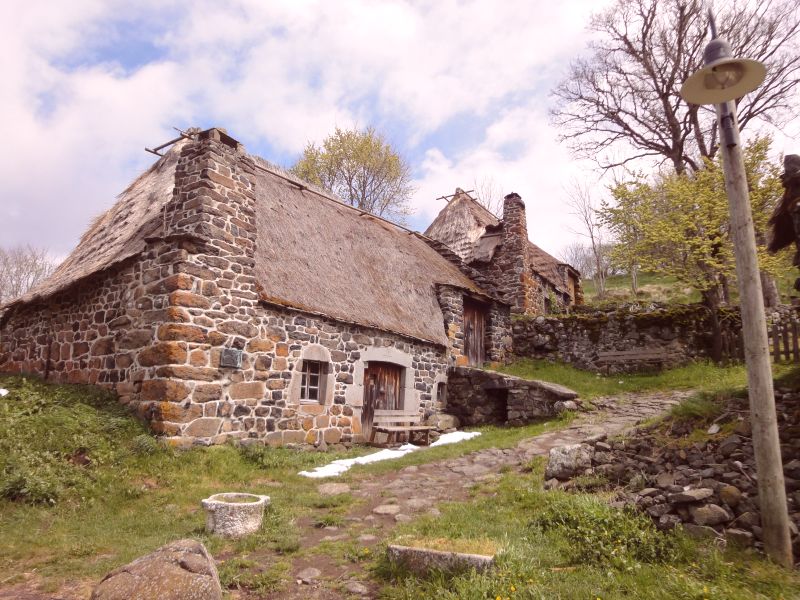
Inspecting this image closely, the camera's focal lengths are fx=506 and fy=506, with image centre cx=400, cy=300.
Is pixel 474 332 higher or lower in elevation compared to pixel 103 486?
higher

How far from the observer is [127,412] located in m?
8.21

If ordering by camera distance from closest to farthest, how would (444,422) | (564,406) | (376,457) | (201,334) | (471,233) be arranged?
(201,334), (376,457), (564,406), (444,422), (471,233)

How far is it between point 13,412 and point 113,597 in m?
5.75

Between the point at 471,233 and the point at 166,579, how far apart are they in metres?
17.4

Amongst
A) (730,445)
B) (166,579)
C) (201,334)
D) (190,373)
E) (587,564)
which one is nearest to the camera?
(166,579)

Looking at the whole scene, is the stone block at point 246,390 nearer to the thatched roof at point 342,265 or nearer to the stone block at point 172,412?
the stone block at point 172,412

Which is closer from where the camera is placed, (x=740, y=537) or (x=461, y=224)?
(x=740, y=537)

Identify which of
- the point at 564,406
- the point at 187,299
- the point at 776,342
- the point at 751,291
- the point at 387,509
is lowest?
the point at 387,509

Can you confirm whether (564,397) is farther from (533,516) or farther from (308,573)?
(308,573)

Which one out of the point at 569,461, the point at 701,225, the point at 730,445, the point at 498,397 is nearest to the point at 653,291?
the point at 701,225

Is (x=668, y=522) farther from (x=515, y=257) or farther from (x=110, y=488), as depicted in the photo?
(x=515, y=257)

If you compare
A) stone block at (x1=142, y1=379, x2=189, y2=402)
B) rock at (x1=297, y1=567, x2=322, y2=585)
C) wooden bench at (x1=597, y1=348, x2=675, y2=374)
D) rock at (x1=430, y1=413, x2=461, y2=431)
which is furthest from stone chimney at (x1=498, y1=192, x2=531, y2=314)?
rock at (x1=297, y1=567, x2=322, y2=585)

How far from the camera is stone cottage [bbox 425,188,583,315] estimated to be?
58.4 ft

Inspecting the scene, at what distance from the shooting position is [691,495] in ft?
15.4
